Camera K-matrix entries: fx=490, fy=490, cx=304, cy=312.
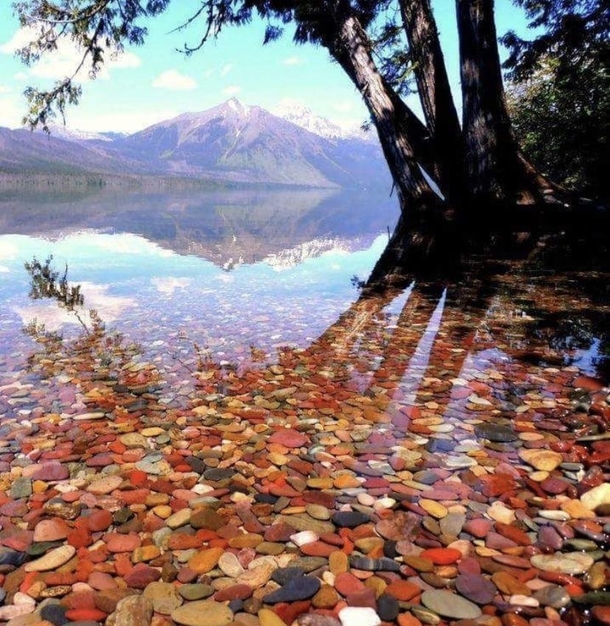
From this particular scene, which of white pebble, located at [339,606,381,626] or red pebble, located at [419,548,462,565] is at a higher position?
red pebble, located at [419,548,462,565]

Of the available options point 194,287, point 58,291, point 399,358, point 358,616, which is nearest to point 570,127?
point 194,287

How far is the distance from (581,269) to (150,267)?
524 inches

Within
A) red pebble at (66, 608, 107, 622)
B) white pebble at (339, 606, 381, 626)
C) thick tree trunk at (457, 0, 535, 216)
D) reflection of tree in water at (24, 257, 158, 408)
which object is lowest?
red pebble at (66, 608, 107, 622)

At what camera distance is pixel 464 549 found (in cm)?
293

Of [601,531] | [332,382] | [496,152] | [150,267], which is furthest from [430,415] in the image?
[150,267]

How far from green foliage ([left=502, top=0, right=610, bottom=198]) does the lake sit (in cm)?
1292

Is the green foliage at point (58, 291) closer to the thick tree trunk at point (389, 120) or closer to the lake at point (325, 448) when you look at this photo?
the lake at point (325, 448)

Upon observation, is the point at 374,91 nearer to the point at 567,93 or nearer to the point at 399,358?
the point at 399,358

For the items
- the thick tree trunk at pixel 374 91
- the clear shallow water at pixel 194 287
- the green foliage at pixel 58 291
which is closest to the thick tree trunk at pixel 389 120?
the thick tree trunk at pixel 374 91

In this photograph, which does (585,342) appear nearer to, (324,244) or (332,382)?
(332,382)

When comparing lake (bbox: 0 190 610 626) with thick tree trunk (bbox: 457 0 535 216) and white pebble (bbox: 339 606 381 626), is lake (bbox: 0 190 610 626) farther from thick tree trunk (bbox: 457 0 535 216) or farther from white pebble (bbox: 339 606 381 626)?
thick tree trunk (bbox: 457 0 535 216)

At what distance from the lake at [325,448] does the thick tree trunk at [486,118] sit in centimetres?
591

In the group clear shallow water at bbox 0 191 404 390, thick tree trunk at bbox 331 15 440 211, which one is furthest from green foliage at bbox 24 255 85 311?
thick tree trunk at bbox 331 15 440 211

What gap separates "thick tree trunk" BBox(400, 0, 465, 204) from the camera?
15156 millimetres
